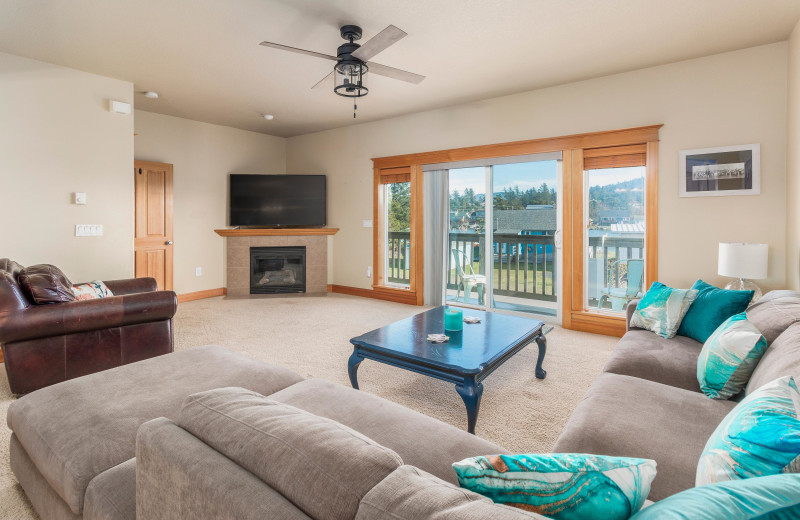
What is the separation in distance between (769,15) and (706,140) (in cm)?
100

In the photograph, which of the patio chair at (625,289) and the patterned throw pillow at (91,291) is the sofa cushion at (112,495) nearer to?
the patterned throw pillow at (91,291)

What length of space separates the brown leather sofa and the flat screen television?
351 cm

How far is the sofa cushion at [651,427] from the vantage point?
1166 millimetres

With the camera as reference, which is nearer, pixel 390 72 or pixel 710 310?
pixel 710 310

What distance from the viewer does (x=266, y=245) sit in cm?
635

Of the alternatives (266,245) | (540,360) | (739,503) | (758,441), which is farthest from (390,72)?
(266,245)

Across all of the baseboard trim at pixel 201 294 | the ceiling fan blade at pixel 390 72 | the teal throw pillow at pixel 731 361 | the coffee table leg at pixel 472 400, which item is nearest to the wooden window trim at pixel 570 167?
the ceiling fan blade at pixel 390 72

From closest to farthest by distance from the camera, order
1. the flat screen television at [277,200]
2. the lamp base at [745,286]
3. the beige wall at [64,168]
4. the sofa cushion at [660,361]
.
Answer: the sofa cushion at [660,361]
the lamp base at [745,286]
the beige wall at [64,168]
the flat screen television at [277,200]

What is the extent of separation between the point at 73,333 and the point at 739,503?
342cm

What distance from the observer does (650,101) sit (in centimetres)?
389

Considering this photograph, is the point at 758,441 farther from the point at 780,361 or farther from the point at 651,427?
the point at 780,361

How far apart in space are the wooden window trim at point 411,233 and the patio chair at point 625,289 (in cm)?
230

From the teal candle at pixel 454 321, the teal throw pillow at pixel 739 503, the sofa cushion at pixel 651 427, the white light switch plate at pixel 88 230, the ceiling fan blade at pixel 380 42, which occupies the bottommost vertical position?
the sofa cushion at pixel 651 427

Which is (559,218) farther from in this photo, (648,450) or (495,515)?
(495,515)
